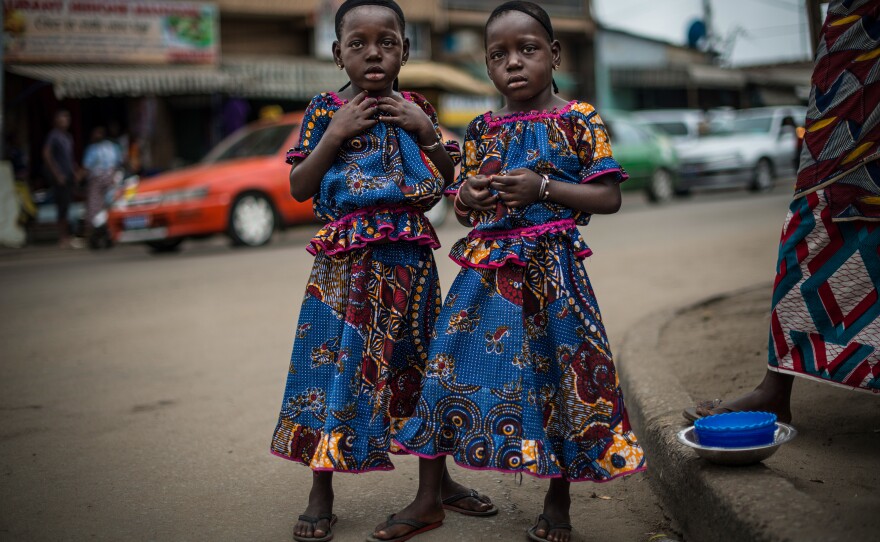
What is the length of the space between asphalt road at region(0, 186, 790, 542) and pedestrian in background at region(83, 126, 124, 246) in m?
3.78

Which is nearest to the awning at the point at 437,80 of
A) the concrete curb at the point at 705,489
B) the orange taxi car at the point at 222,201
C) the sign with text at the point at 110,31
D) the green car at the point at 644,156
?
the green car at the point at 644,156

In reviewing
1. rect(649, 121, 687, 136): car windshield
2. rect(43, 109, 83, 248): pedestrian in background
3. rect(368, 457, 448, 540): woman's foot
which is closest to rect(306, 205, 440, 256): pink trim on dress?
rect(368, 457, 448, 540): woman's foot

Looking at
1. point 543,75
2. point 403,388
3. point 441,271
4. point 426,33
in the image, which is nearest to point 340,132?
point 543,75

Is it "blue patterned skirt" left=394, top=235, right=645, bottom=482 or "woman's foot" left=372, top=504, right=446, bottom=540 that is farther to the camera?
"woman's foot" left=372, top=504, right=446, bottom=540

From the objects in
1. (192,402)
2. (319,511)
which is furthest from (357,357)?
(192,402)

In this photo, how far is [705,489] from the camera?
263cm

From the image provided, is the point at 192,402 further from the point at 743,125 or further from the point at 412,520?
the point at 743,125

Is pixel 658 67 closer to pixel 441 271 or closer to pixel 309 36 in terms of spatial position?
pixel 309 36

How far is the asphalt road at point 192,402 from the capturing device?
10.0 ft

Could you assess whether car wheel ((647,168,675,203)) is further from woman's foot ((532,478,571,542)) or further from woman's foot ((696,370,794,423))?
woman's foot ((532,478,571,542))

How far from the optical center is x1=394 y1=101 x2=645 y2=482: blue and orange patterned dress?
2672 millimetres

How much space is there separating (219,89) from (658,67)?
16908mm

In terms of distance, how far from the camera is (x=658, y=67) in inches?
1174

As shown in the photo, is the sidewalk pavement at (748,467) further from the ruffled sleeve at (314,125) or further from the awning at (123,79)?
the awning at (123,79)
